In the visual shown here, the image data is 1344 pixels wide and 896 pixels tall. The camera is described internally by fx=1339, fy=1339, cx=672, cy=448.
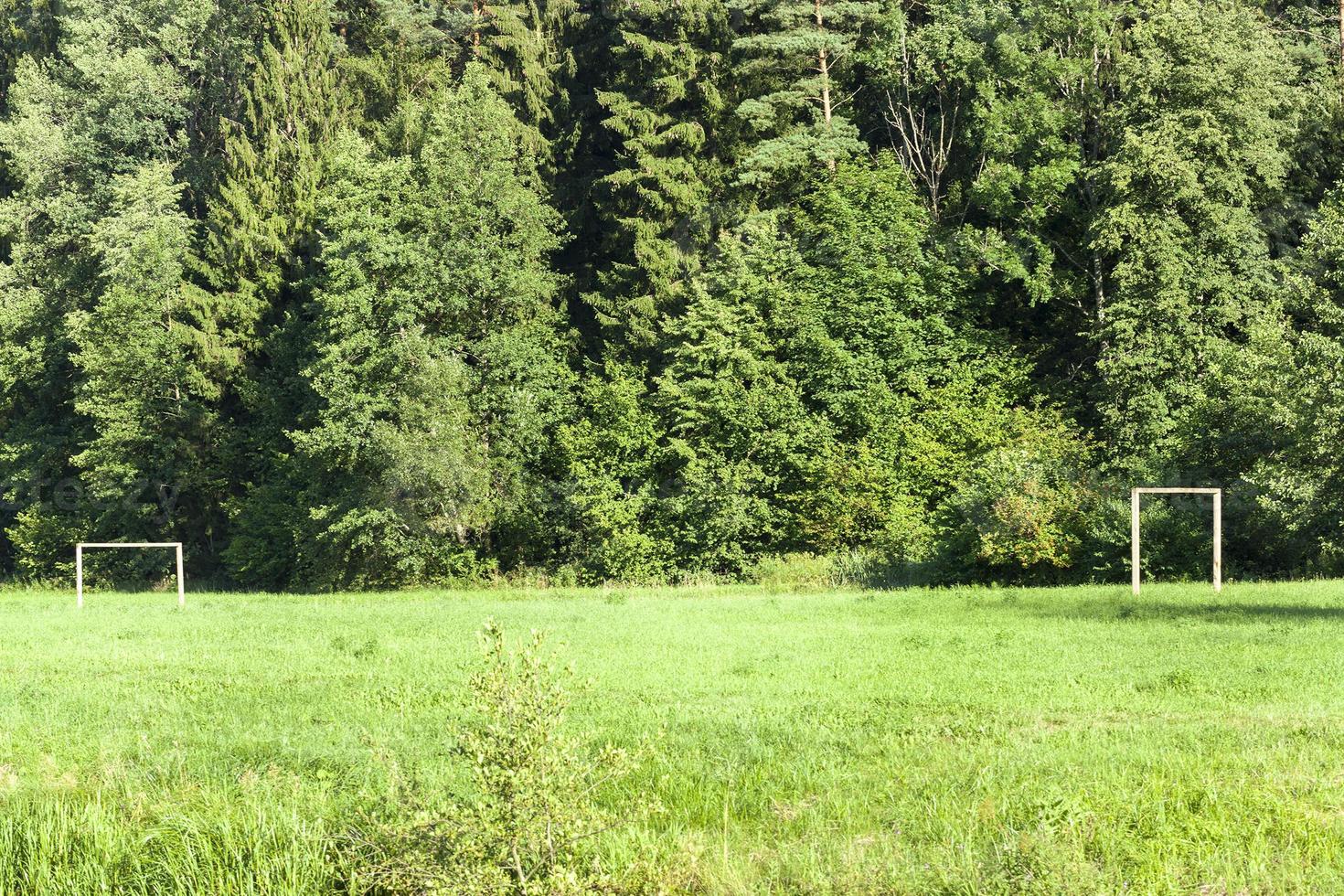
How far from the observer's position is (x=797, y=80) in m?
49.2

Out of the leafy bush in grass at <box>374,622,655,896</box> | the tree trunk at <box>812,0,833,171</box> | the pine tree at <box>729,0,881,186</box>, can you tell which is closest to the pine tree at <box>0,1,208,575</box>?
the pine tree at <box>729,0,881,186</box>

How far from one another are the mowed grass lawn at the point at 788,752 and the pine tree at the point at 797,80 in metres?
27.1

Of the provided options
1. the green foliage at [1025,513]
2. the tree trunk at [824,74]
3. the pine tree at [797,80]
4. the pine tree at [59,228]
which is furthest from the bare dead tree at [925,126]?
the pine tree at [59,228]

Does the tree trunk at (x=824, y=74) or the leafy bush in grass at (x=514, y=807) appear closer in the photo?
the leafy bush in grass at (x=514, y=807)

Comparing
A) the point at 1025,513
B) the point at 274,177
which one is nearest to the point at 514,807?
the point at 1025,513

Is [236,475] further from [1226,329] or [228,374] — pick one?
[1226,329]

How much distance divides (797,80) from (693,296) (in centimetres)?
984

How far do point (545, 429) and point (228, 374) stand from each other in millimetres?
14071

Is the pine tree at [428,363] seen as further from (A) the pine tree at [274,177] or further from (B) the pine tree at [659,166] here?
(A) the pine tree at [274,177]

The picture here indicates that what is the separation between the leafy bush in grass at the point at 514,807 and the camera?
805cm

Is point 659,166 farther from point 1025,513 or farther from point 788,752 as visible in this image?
point 788,752

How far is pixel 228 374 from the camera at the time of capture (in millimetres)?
52031

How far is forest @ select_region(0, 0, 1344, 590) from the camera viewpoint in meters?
38.6

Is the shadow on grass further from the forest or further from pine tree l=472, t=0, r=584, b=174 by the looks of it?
pine tree l=472, t=0, r=584, b=174
